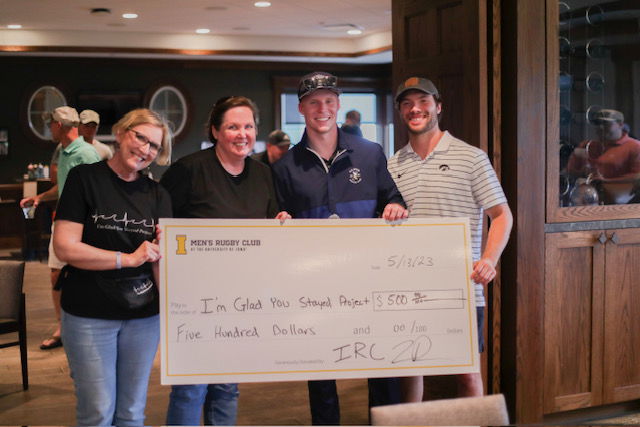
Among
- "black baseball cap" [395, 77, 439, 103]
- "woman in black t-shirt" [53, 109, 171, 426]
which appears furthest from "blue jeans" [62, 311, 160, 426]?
"black baseball cap" [395, 77, 439, 103]

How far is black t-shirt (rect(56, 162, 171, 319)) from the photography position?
8.05ft

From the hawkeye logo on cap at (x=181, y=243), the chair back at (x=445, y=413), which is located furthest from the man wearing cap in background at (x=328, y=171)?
the chair back at (x=445, y=413)

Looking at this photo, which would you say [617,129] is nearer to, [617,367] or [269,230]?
[617,367]

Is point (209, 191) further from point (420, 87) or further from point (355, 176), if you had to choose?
point (420, 87)

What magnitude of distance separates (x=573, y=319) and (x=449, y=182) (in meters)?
1.31

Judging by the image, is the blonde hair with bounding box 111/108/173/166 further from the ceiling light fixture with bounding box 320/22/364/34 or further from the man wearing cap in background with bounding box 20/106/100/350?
the ceiling light fixture with bounding box 320/22/364/34

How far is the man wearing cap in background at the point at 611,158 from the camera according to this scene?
4.00m

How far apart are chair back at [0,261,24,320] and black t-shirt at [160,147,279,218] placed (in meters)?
1.99

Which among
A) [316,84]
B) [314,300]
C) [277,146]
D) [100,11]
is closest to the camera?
[314,300]

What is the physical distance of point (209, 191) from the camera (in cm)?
271

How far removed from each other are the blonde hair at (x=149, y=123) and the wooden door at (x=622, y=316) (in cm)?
234

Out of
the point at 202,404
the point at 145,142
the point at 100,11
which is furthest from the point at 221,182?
the point at 100,11

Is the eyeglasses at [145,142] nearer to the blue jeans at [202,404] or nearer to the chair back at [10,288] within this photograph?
the blue jeans at [202,404]

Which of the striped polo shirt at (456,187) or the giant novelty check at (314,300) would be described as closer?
the giant novelty check at (314,300)
